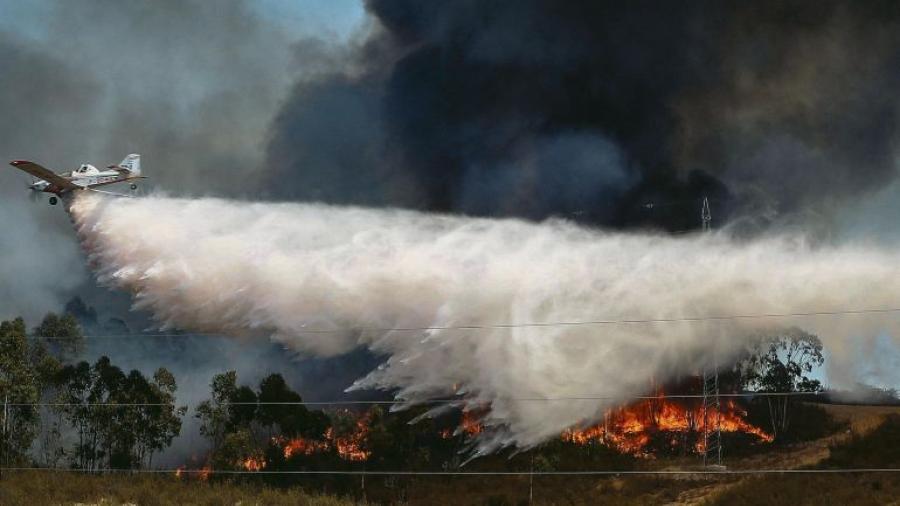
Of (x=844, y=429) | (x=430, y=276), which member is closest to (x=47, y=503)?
(x=430, y=276)

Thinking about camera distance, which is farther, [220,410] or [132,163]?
[220,410]

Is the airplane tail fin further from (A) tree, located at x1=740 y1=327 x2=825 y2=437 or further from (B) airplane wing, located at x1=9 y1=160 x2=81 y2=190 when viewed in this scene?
(A) tree, located at x1=740 y1=327 x2=825 y2=437

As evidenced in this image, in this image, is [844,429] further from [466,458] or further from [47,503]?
[47,503]

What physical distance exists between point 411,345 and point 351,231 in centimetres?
814

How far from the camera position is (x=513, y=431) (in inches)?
2891

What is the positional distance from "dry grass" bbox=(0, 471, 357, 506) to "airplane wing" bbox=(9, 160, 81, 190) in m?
19.8

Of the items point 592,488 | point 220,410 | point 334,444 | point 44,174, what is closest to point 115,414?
point 220,410

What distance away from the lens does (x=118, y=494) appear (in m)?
58.7

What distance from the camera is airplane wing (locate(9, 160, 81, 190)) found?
2169 inches

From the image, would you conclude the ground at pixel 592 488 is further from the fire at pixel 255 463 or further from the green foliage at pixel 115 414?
the green foliage at pixel 115 414

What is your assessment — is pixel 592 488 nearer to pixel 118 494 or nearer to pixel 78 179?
pixel 118 494

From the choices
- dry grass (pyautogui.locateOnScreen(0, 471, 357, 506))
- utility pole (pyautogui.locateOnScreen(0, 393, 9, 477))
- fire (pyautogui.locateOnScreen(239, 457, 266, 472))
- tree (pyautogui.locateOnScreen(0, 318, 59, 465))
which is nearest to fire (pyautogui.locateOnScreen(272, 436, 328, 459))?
fire (pyautogui.locateOnScreen(239, 457, 266, 472))

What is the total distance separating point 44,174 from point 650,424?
173 feet

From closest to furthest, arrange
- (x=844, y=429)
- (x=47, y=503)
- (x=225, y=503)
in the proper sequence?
(x=47, y=503) → (x=225, y=503) → (x=844, y=429)
